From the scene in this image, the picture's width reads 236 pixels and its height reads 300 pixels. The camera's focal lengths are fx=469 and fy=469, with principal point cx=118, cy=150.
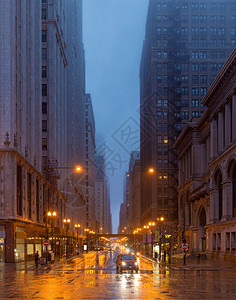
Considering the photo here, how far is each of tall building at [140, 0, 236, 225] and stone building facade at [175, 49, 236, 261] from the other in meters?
41.3

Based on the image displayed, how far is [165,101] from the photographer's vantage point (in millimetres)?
138500

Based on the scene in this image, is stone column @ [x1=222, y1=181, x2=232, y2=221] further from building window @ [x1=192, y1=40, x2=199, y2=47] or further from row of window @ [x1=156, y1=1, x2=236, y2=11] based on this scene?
row of window @ [x1=156, y1=1, x2=236, y2=11]

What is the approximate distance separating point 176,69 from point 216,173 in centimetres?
6899

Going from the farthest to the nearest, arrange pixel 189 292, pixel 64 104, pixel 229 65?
pixel 64 104 < pixel 229 65 < pixel 189 292

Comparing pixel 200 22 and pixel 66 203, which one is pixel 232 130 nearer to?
pixel 66 203

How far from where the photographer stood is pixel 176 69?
13162cm

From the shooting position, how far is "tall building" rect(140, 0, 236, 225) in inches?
5148

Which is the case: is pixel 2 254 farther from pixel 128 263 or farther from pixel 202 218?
pixel 202 218

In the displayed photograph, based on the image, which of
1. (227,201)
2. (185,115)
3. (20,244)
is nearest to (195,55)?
(185,115)

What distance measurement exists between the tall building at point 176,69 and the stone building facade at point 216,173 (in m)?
41.3

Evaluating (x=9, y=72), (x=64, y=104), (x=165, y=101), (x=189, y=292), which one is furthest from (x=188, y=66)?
(x=189, y=292)

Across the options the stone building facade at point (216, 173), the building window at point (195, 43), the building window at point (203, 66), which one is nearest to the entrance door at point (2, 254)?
the stone building facade at point (216, 173)

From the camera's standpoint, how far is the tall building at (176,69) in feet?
429

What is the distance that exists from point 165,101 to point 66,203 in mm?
45580
